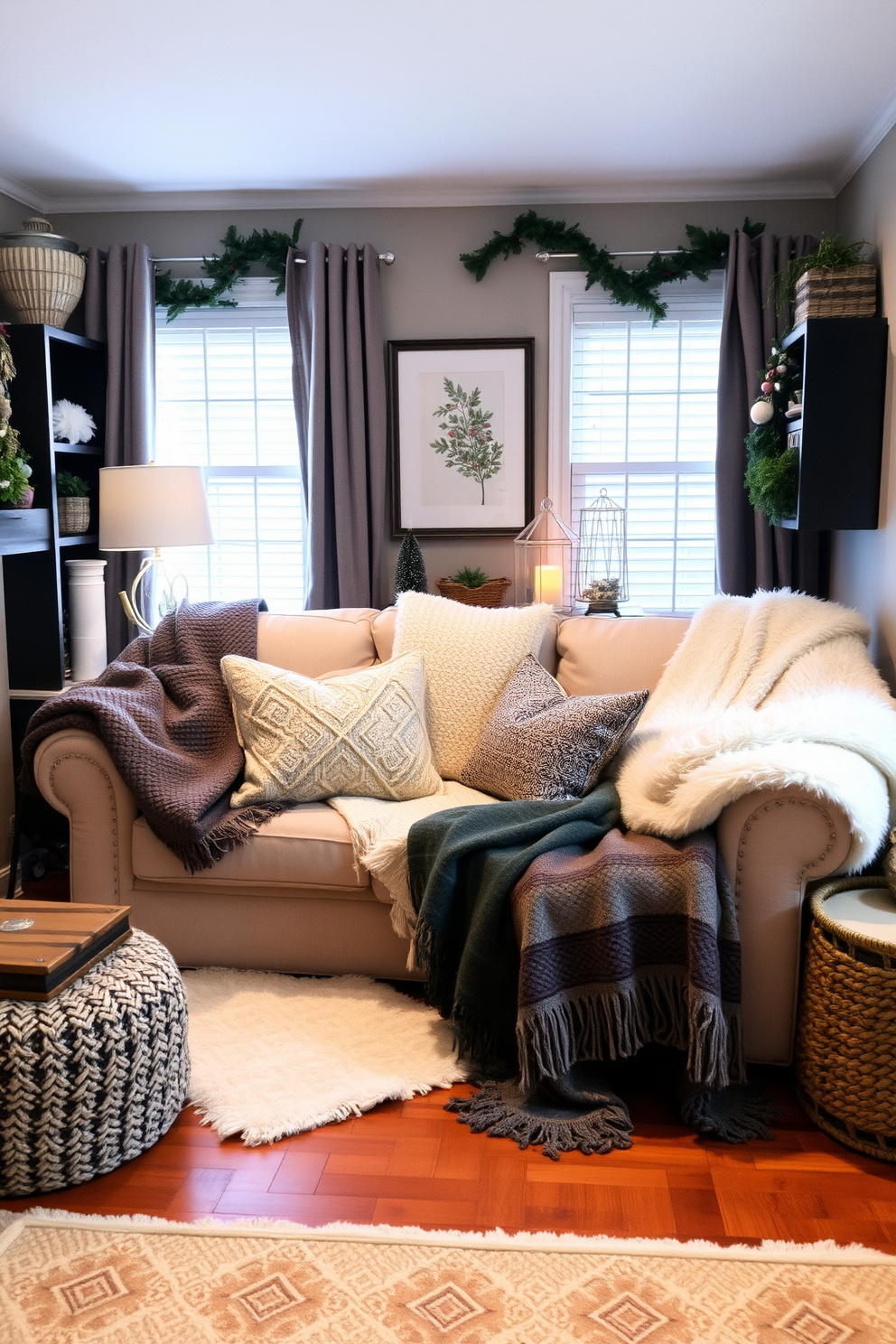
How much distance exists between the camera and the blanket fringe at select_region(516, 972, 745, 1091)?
1.97 meters

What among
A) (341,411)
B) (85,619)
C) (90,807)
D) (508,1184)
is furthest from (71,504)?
(508,1184)

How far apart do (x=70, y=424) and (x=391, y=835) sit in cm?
232

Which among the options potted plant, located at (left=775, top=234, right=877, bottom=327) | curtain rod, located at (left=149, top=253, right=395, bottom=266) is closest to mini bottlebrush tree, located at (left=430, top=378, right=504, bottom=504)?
curtain rod, located at (left=149, top=253, right=395, bottom=266)

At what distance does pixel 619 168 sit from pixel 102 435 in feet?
7.48

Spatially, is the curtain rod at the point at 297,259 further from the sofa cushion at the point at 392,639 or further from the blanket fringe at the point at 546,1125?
the blanket fringe at the point at 546,1125

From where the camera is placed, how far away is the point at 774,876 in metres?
2.11

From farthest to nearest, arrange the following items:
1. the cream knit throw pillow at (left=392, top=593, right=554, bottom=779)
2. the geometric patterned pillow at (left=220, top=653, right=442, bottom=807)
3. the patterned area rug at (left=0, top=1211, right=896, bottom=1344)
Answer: the cream knit throw pillow at (left=392, top=593, right=554, bottom=779)
the geometric patterned pillow at (left=220, top=653, right=442, bottom=807)
the patterned area rug at (left=0, top=1211, right=896, bottom=1344)

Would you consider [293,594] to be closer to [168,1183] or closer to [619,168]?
[619,168]

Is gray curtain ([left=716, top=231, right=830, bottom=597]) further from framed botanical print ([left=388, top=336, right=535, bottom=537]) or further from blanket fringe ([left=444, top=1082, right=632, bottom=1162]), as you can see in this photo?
blanket fringe ([left=444, top=1082, right=632, bottom=1162])

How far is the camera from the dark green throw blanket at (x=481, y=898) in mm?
2166

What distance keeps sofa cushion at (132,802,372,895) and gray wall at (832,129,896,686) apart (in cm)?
181

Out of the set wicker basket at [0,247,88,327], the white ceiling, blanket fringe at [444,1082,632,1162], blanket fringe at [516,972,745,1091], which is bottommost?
blanket fringe at [444,1082,632,1162]

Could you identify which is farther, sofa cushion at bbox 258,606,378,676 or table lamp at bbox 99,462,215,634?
table lamp at bbox 99,462,215,634

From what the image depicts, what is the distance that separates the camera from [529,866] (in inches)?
86.0
